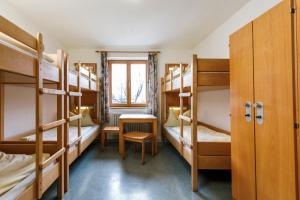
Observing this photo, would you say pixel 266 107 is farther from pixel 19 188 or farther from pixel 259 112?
pixel 19 188

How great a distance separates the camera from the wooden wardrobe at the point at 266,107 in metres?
1.15

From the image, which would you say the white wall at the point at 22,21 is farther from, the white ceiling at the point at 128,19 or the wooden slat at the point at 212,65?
the wooden slat at the point at 212,65

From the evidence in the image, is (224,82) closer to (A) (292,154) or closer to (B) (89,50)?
(A) (292,154)

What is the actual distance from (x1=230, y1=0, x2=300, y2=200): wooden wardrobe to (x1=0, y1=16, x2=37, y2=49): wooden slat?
1.77 meters

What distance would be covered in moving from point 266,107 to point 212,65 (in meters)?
1.00

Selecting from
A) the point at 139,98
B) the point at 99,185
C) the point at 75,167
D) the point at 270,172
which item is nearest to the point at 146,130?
the point at 139,98

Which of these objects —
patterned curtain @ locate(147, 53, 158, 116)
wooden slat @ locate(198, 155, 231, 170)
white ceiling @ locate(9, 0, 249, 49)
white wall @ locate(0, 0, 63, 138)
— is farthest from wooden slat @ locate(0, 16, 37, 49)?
patterned curtain @ locate(147, 53, 158, 116)

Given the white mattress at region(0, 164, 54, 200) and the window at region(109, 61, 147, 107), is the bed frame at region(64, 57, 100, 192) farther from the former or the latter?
the white mattress at region(0, 164, 54, 200)

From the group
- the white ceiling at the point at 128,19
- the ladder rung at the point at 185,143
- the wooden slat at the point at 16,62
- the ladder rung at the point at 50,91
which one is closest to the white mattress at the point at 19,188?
the ladder rung at the point at 50,91

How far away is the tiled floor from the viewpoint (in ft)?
6.74

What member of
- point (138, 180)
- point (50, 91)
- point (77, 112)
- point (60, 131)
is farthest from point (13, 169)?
point (77, 112)

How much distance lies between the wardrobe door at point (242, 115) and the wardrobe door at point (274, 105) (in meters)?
0.08

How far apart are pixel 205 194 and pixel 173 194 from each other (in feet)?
1.20

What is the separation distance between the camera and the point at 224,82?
2242 millimetres
